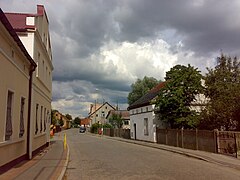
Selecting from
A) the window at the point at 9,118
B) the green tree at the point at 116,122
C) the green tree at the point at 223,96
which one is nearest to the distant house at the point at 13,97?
the window at the point at 9,118

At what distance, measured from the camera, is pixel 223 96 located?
2167cm

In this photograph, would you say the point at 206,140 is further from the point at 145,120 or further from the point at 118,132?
the point at 118,132

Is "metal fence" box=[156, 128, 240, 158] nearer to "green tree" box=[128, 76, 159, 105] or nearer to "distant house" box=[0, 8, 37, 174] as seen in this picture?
"distant house" box=[0, 8, 37, 174]

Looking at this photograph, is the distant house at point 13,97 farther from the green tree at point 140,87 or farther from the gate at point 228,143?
the green tree at point 140,87

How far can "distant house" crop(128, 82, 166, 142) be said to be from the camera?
101ft

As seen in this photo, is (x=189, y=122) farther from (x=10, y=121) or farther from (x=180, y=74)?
(x=10, y=121)

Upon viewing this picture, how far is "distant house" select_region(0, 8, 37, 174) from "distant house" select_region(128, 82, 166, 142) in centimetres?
1698

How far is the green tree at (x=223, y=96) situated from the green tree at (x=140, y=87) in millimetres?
47371

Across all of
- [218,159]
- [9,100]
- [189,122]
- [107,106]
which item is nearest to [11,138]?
[9,100]

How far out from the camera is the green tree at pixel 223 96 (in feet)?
67.3

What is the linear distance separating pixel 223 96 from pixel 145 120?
1299 cm

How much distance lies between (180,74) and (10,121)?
18109 mm

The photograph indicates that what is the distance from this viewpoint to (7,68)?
10.9m

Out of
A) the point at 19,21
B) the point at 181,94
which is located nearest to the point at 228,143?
the point at 181,94
